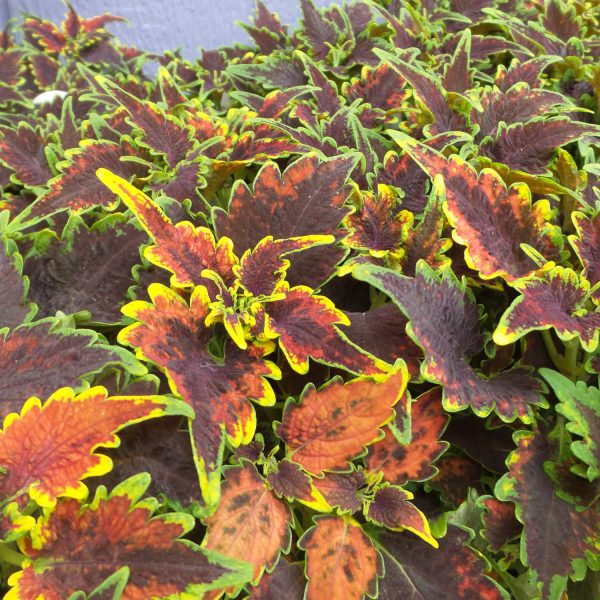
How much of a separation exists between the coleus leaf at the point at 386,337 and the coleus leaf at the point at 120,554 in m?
0.23

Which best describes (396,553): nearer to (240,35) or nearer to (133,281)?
(133,281)

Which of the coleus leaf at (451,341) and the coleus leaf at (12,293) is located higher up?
the coleus leaf at (12,293)

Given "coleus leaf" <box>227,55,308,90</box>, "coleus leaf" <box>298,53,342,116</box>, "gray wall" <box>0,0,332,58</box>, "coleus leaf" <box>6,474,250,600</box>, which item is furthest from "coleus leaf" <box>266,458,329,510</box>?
"gray wall" <box>0,0,332,58</box>

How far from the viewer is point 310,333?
608 millimetres

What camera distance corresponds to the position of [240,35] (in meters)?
2.92

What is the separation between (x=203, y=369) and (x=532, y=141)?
0.53 meters

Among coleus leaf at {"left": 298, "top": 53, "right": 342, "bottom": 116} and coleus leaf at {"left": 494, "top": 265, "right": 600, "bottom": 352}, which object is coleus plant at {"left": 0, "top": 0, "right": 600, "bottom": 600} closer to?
coleus leaf at {"left": 494, "top": 265, "right": 600, "bottom": 352}

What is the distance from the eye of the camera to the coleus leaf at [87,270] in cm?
68

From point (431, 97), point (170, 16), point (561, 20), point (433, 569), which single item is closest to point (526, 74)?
point (431, 97)

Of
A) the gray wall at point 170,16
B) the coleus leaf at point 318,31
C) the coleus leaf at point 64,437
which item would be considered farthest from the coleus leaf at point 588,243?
the gray wall at point 170,16

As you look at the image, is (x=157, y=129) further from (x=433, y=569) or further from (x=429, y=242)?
(x=433, y=569)

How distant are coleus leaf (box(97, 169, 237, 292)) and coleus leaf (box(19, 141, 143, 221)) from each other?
0.16 m

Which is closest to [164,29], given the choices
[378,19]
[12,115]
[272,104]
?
[378,19]

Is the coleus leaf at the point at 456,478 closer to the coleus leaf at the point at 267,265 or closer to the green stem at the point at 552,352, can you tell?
the green stem at the point at 552,352
